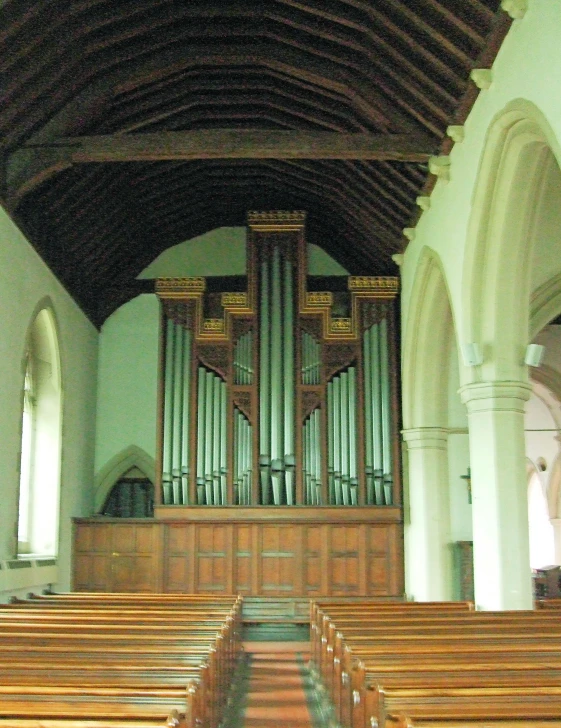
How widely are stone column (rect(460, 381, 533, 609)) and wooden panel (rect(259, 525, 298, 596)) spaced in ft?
13.3

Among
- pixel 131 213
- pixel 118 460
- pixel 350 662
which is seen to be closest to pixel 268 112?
pixel 131 213

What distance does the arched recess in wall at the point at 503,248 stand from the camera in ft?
25.6

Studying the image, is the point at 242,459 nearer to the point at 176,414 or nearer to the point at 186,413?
the point at 186,413

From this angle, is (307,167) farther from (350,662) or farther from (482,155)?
(350,662)

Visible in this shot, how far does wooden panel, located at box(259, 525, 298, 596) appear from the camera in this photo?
12.3m

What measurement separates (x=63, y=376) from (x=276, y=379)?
2.83 metres

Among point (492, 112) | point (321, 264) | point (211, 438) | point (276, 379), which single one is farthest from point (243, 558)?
point (492, 112)

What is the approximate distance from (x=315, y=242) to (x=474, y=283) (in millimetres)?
6191

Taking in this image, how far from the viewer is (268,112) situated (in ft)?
36.4

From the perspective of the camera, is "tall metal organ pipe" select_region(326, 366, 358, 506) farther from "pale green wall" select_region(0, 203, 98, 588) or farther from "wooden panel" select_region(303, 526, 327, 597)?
"pale green wall" select_region(0, 203, 98, 588)

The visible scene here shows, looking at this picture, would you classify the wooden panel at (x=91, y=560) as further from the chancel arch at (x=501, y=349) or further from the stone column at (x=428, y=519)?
the chancel arch at (x=501, y=349)

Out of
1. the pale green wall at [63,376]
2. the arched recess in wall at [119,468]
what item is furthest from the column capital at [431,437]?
the pale green wall at [63,376]

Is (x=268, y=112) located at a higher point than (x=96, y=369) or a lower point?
higher

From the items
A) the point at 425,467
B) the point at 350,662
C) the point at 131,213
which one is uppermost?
the point at 131,213
